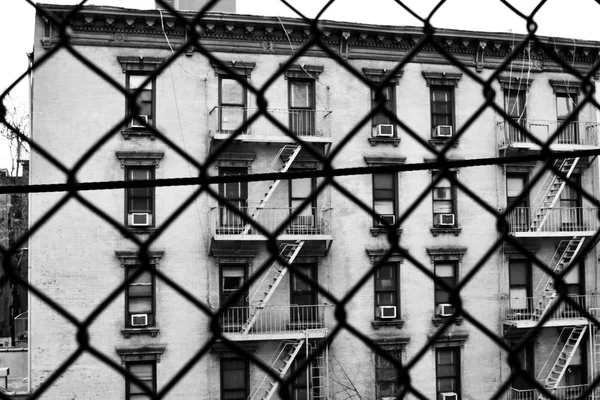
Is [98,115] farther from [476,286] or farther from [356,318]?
[476,286]

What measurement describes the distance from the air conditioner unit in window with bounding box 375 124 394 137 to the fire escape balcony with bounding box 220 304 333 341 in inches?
176

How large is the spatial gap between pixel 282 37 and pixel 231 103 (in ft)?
6.72

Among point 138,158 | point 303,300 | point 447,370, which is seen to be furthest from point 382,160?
point 138,158

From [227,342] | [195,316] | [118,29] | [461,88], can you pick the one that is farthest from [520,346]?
[461,88]

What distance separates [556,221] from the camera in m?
18.4

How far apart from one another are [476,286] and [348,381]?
13.3 feet

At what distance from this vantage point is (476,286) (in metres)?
17.6

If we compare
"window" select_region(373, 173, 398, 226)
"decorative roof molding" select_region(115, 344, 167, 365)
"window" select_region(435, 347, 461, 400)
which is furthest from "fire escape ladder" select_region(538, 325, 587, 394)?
"decorative roof molding" select_region(115, 344, 167, 365)

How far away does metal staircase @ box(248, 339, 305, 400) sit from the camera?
1593 centimetres

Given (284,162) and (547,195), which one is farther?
(547,195)

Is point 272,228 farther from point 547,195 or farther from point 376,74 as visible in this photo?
point 547,195

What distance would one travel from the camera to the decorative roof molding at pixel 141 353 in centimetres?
1564

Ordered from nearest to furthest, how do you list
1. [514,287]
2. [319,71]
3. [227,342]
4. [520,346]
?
[227,342]
[520,346]
[319,71]
[514,287]

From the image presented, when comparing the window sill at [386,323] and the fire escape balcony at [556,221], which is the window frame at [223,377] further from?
the fire escape balcony at [556,221]
